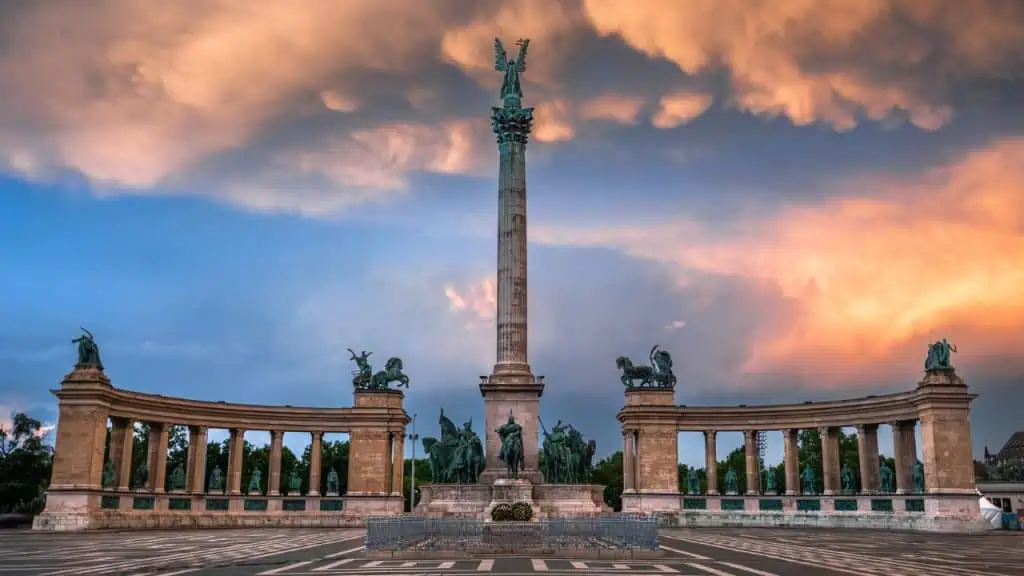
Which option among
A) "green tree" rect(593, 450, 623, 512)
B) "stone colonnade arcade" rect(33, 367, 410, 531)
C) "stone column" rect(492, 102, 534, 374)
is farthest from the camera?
"green tree" rect(593, 450, 623, 512)

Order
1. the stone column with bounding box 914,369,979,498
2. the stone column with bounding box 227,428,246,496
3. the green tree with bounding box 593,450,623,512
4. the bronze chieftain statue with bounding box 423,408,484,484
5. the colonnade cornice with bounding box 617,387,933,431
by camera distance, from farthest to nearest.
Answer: the green tree with bounding box 593,450,623,512 → the stone column with bounding box 227,428,246,496 → the colonnade cornice with bounding box 617,387,933,431 → the stone column with bounding box 914,369,979,498 → the bronze chieftain statue with bounding box 423,408,484,484

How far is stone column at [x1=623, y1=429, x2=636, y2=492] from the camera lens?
78.4 metres

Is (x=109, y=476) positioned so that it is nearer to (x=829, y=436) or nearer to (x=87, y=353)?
(x=87, y=353)

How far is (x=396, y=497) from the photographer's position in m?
75.7

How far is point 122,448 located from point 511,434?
36.4 meters

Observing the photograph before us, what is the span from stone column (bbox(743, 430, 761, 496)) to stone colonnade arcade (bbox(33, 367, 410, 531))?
30.1 m

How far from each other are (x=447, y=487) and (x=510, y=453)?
3918 millimetres

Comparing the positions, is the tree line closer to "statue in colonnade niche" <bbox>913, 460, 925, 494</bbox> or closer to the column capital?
"statue in colonnade niche" <bbox>913, 460, 925, 494</bbox>

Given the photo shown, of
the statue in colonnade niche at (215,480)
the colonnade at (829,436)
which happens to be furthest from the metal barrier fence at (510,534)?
the statue in colonnade niche at (215,480)

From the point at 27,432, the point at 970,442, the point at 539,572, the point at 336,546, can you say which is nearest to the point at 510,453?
the point at 336,546

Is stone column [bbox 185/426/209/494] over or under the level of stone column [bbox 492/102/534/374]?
under

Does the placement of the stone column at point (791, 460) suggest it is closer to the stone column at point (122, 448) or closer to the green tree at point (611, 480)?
the green tree at point (611, 480)

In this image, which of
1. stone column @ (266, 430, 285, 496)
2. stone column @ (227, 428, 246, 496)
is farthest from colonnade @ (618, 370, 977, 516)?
stone column @ (227, 428, 246, 496)

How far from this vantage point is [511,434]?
47.6 meters
